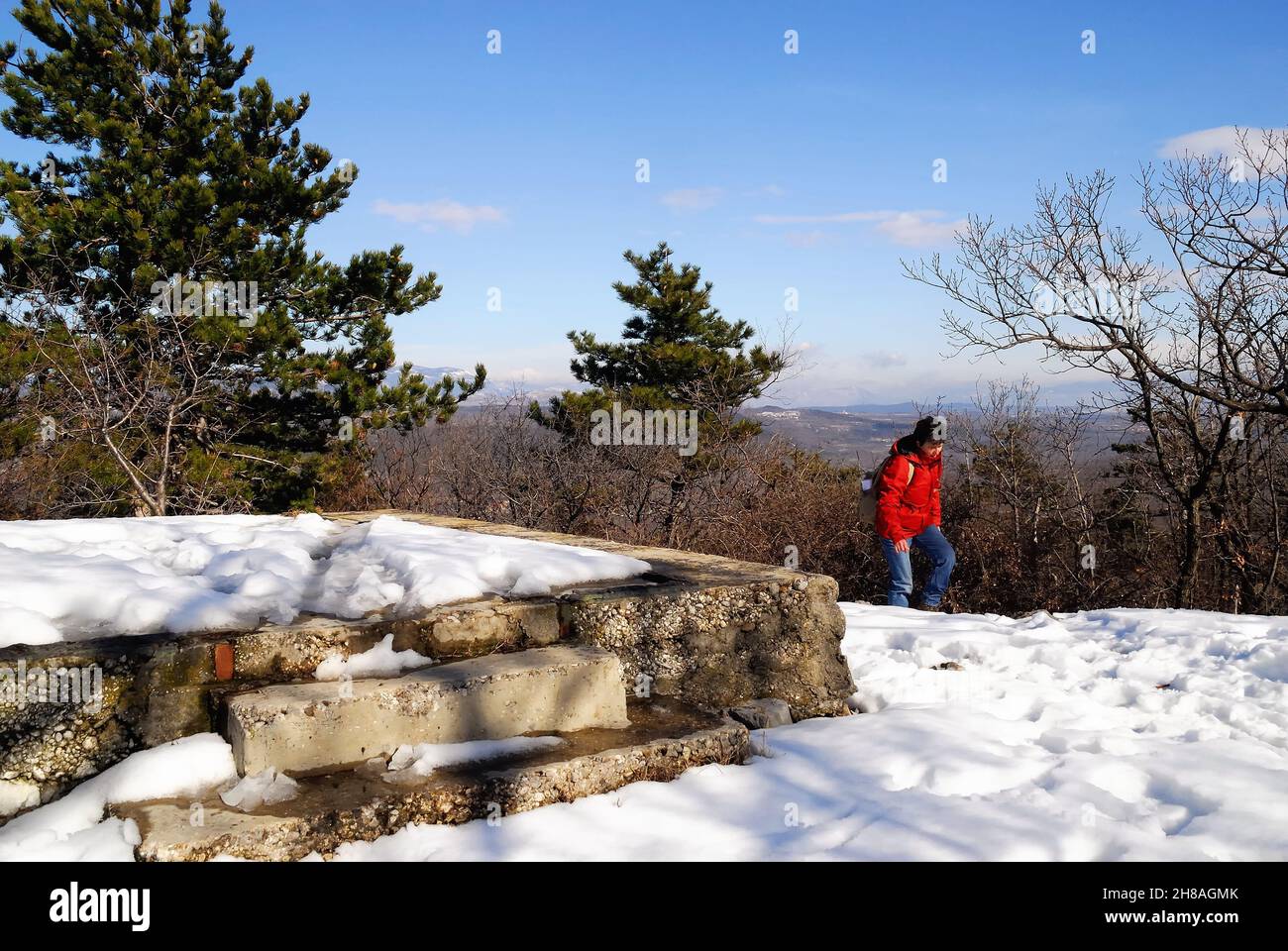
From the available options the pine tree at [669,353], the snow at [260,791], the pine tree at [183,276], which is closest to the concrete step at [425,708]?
the snow at [260,791]

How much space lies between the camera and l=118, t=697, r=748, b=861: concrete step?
202 centimetres

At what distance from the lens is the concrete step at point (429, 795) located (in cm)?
202

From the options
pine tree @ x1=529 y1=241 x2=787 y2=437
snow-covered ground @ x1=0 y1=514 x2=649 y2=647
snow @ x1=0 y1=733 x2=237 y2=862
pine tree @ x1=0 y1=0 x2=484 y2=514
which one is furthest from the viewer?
pine tree @ x1=529 y1=241 x2=787 y2=437

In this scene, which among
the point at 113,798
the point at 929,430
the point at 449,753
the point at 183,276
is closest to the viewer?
the point at 113,798

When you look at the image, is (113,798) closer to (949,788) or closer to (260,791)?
(260,791)

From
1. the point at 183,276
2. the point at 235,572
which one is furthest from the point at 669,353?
the point at 235,572

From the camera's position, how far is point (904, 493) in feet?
22.1

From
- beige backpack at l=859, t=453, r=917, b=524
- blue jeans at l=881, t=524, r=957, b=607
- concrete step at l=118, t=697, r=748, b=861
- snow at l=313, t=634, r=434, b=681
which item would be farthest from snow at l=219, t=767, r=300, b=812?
beige backpack at l=859, t=453, r=917, b=524

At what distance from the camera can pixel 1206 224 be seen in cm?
940

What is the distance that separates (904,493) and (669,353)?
14022mm

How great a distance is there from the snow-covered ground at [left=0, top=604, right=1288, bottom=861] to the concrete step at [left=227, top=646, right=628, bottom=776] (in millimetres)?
168

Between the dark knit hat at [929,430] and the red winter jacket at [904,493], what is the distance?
8 centimetres

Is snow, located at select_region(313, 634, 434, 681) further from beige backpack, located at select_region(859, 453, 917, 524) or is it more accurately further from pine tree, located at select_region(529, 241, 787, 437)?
pine tree, located at select_region(529, 241, 787, 437)
